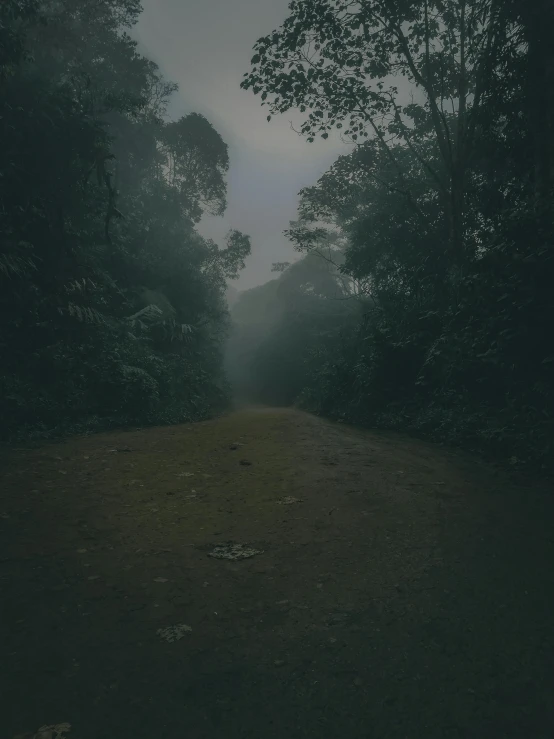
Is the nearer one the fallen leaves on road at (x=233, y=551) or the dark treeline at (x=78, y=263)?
the fallen leaves on road at (x=233, y=551)

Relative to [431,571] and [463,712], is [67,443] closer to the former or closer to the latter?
[431,571]

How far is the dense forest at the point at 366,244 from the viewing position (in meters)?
7.58

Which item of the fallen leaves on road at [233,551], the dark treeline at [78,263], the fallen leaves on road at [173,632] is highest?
the dark treeline at [78,263]

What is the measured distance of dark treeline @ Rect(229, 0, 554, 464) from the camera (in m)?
7.05

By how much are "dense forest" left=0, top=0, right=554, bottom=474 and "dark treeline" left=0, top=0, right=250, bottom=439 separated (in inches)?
2.3

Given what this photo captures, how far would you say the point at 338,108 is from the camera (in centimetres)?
1345

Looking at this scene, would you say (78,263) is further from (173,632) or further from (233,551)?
(173,632)

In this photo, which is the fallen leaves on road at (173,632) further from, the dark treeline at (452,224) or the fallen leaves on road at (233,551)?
the dark treeline at (452,224)

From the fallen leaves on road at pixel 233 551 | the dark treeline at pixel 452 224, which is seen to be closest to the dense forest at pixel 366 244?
the dark treeline at pixel 452 224

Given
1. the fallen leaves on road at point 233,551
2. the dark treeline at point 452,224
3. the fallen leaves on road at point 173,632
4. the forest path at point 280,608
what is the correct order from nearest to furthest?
the forest path at point 280,608 → the fallen leaves on road at point 173,632 → the fallen leaves on road at point 233,551 → the dark treeline at point 452,224

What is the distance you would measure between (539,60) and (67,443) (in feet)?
39.0

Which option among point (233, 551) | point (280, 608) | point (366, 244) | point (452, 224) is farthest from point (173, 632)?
point (366, 244)

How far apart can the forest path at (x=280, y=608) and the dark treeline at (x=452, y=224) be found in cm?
263

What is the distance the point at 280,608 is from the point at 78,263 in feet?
40.9
